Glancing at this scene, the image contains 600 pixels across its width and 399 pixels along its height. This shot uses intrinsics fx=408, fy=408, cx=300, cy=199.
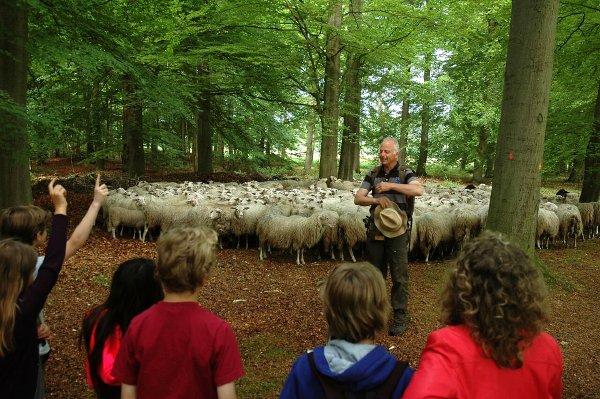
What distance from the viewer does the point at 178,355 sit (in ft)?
5.88

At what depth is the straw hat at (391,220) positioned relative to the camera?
4582mm

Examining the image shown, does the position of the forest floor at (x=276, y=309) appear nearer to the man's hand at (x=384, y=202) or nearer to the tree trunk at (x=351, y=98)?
the man's hand at (x=384, y=202)

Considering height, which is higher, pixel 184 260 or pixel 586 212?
pixel 184 260

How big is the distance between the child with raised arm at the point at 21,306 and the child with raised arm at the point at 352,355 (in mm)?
1331

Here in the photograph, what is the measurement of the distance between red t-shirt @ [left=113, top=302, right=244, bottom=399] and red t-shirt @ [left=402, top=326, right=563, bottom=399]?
0.82 m

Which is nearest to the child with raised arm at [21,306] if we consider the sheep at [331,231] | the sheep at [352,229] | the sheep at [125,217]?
the sheep at [331,231]

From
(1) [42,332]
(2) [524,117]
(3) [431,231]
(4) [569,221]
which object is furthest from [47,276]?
(4) [569,221]

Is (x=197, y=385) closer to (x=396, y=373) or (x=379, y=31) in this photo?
(x=396, y=373)

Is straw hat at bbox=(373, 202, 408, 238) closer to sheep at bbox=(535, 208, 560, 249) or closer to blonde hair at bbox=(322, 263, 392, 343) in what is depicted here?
→ blonde hair at bbox=(322, 263, 392, 343)

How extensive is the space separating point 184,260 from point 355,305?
791mm

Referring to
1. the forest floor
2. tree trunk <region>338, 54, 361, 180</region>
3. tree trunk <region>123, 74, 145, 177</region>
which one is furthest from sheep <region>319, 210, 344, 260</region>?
tree trunk <region>123, 74, 145, 177</region>

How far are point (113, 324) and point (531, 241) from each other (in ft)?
15.7

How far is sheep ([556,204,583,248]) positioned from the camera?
33.6 ft

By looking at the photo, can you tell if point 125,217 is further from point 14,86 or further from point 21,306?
point 21,306
